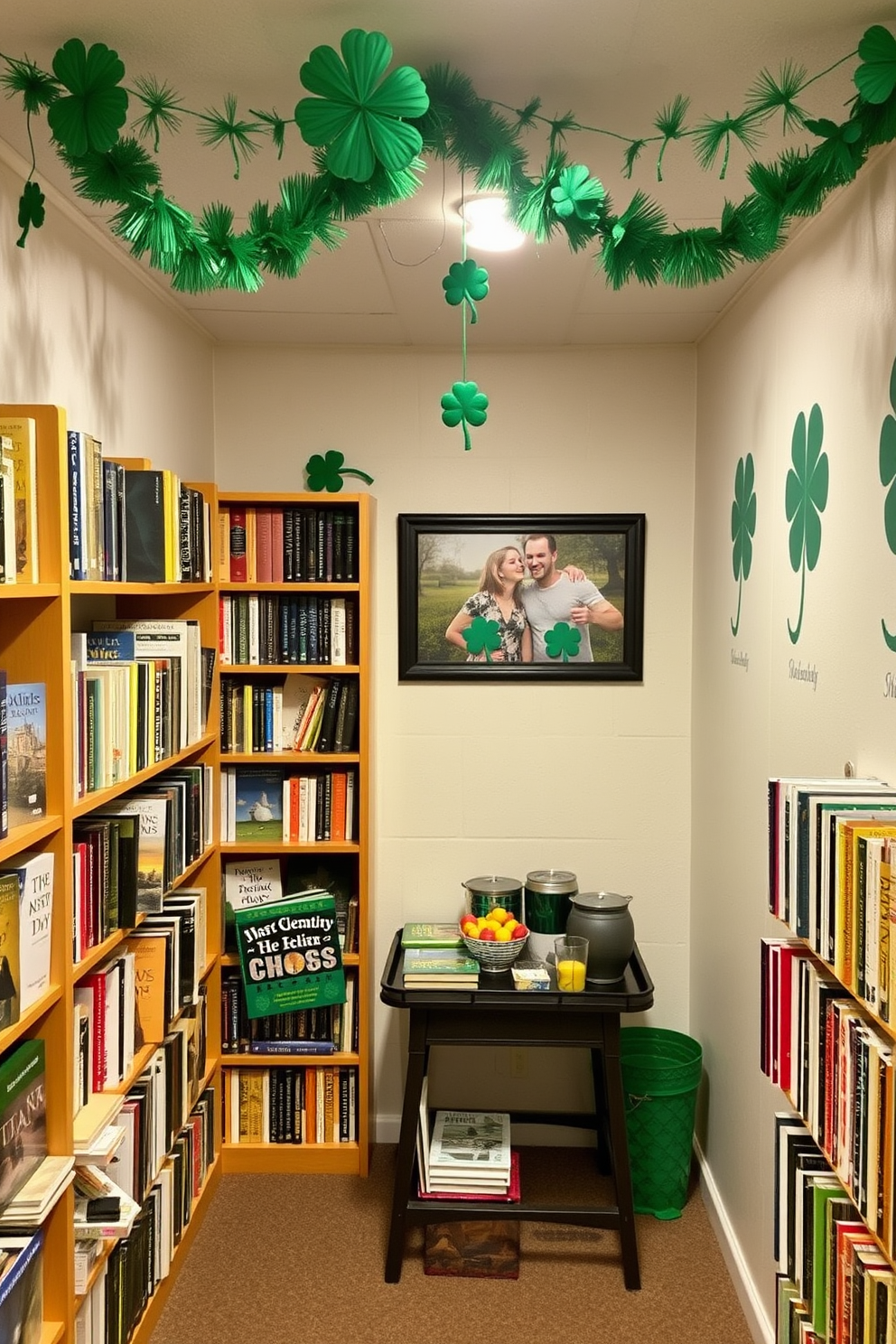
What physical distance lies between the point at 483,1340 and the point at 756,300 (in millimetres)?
2555

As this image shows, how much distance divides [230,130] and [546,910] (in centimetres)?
217

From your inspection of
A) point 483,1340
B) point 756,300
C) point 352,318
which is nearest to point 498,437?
point 352,318

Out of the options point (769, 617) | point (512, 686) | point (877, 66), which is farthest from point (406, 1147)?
point (877, 66)

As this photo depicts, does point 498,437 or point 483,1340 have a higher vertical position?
point 498,437

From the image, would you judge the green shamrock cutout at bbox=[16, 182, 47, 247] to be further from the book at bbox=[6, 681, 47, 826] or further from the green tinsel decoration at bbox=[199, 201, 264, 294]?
the book at bbox=[6, 681, 47, 826]

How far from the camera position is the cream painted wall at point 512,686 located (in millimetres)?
3438

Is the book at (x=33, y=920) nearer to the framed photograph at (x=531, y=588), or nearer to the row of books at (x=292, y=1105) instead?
the row of books at (x=292, y=1105)

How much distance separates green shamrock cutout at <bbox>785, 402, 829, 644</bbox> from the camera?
7.05 feet

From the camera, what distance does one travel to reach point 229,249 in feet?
6.14

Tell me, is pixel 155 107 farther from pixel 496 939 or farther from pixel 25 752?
pixel 496 939

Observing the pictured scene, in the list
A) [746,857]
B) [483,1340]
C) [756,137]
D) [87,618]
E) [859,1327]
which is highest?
[756,137]

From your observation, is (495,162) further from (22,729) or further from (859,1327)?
(859,1327)

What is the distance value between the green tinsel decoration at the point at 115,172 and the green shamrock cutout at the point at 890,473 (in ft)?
4.06

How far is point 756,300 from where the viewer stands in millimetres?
2666
